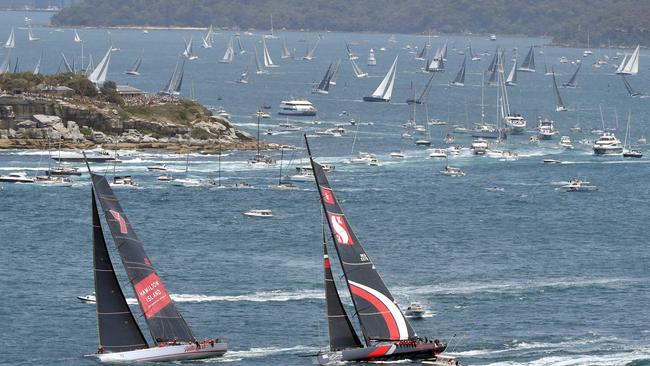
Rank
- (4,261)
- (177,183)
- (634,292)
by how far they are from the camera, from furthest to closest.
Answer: (177,183) → (4,261) → (634,292)

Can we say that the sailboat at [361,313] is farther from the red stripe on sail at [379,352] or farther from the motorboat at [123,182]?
the motorboat at [123,182]

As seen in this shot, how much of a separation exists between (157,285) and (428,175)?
90.4m

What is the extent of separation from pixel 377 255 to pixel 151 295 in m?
39.1

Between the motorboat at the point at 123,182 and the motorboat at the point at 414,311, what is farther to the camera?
the motorboat at the point at 123,182

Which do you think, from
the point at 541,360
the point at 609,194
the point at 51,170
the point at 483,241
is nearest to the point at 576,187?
the point at 609,194

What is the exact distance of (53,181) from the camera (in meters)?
154

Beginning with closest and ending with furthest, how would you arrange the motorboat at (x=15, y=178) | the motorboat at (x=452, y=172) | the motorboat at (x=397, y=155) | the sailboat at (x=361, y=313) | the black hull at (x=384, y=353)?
the black hull at (x=384, y=353) < the sailboat at (x=361, y=313) < the motorboat at (x=15, y=178) < the motorboat at (x=452, y=172) < the motorboat at (x=397, y=155)

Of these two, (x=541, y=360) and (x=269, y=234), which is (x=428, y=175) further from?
(x=541, y=360)

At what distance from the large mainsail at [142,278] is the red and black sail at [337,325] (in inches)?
281

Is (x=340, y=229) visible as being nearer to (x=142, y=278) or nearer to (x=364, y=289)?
(x=364, y=289)

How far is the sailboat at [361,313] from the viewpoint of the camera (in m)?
80.2

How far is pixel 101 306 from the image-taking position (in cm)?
8094

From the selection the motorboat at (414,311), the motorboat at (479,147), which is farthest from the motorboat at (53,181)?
the motorboat at (414,311)

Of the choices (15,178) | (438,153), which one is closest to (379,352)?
(15,178)
